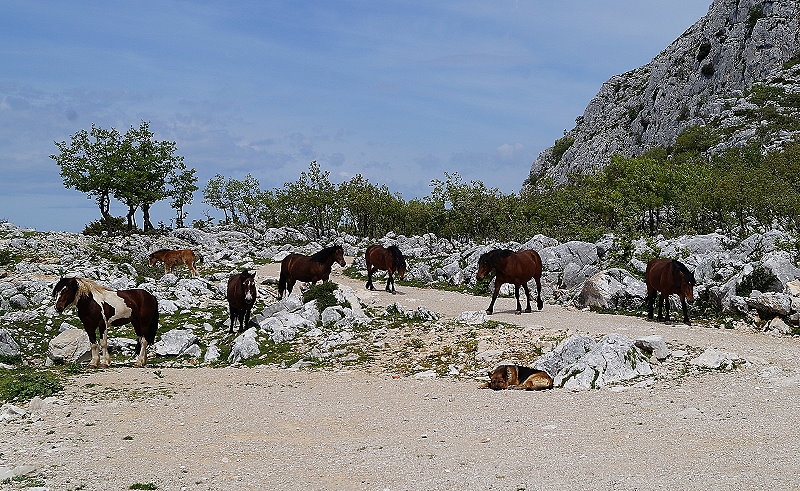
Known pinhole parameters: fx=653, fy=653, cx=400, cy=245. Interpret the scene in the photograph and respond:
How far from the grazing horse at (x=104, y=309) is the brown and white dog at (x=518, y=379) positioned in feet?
26.3

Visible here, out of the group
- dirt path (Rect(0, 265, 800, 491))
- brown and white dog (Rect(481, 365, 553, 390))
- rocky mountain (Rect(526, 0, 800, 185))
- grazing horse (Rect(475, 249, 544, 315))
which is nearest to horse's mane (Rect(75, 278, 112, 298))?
dirt path (Rect(0, 265, 800, 491))

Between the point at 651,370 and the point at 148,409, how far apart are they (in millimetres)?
9089

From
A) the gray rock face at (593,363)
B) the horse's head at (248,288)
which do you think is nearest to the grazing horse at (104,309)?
the horse's head at (248,288)

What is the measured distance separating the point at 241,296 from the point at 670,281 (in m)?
12.1

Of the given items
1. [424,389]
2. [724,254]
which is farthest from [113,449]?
[724,254]

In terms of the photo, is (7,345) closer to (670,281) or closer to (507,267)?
(507,267)

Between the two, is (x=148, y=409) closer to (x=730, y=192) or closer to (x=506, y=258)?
(x=506, y=258)

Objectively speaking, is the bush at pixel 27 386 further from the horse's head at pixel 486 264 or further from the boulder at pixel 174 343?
the horse's head at pixel 486 264

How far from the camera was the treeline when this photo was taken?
3547 centimetres

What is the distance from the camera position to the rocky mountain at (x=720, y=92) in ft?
255

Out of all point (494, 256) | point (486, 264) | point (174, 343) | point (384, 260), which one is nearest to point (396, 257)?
point (384, 260)

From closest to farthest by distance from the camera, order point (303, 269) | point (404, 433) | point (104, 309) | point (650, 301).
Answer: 1. point (404, 433)
2. point (104, 309)
3. point (650, 301)
4. point (303, 269)

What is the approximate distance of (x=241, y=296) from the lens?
720 inches

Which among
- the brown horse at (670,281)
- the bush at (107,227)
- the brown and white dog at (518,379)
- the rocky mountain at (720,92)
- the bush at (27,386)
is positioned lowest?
the brown and white dog at (518,379)
